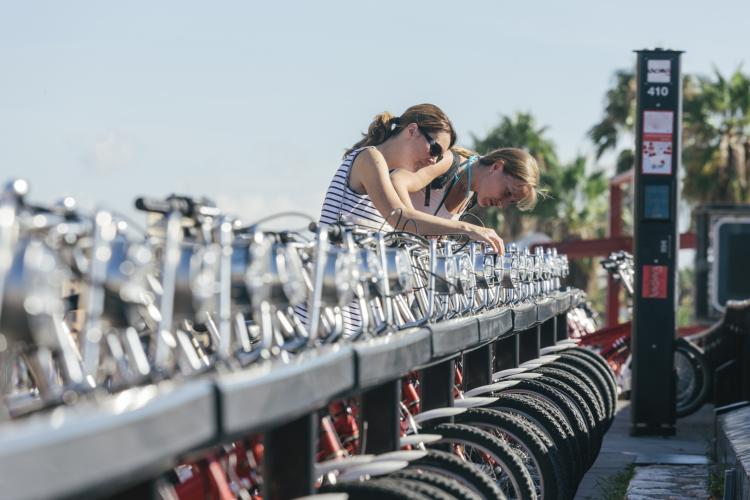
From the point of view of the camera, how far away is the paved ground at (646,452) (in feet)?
26.1

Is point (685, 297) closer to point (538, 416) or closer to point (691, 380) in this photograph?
point (691, 380)

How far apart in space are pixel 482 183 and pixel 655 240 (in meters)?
4.60

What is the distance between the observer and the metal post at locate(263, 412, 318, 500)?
3.14m

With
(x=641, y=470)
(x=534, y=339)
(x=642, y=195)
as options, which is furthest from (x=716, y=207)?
(x=534, y=339)

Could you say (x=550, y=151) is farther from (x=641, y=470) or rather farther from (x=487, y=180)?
Result: (x=487, y=180)

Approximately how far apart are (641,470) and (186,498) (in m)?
5.59

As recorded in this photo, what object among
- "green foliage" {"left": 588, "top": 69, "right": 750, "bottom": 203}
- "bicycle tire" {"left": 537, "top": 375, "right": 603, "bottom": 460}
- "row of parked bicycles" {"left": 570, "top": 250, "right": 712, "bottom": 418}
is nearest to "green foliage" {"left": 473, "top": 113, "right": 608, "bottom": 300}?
"green foliage" {"left": 588, "top": 69, "right": 750, "bottom": 203}

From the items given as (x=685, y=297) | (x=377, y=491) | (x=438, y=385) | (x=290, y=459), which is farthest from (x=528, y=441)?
(x=685, y=297)

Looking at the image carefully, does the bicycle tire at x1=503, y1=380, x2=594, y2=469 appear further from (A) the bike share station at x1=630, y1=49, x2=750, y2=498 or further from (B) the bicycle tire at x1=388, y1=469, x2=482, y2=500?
(A) the bike share station at x1=630, y1=49, x2=750, y2=498

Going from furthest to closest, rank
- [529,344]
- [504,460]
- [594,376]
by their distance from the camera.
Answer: [594,376], [529,344], [504,460]

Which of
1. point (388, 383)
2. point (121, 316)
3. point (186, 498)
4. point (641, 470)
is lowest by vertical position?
point (641, 470)

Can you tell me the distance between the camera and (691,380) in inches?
454

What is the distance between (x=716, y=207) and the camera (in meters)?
17.8

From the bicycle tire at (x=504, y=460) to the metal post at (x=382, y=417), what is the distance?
293mm
